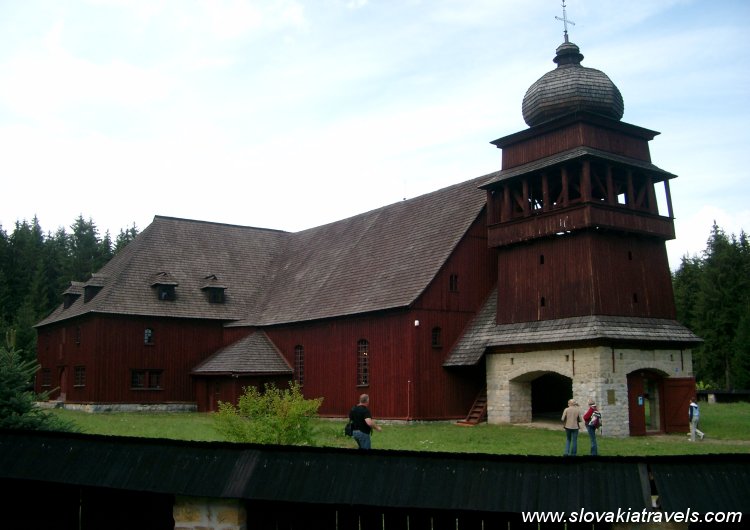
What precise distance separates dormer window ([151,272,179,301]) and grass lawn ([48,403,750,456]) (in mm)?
10149

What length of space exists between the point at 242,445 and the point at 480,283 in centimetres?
2490

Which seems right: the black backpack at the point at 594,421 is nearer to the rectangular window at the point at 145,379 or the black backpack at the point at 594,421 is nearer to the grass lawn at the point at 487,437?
the grass lawn at the point at 487,437

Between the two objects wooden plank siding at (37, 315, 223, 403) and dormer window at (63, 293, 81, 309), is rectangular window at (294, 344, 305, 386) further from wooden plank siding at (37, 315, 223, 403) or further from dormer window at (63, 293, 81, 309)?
dormer window at (63, 293, 81, 309)

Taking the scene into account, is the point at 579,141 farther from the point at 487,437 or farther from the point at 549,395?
the point at 549,395

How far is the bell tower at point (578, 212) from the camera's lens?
88.9 feet

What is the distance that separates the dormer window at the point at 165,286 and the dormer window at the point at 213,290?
183 cm

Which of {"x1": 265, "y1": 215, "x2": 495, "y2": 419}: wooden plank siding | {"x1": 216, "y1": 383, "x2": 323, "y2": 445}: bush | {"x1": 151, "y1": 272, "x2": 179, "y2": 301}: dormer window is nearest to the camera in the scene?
{"x1": 216, "y1": 383, "x2": 323, "y2": 445}: bush

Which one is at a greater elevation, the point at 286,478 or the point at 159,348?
the point at 159,348

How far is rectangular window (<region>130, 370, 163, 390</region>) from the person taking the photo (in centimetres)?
3911

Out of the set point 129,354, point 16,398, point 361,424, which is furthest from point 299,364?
point 16,398

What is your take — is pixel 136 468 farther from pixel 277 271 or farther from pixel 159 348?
pixel 277 271

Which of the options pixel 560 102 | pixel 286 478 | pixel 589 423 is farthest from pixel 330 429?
pixel 286 478

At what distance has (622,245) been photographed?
91.2 ft

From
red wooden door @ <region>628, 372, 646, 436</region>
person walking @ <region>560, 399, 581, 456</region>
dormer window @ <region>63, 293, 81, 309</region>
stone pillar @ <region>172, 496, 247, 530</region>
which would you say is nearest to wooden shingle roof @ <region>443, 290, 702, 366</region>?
red wooden door @ <region>628, 372, 646, 436</region>
